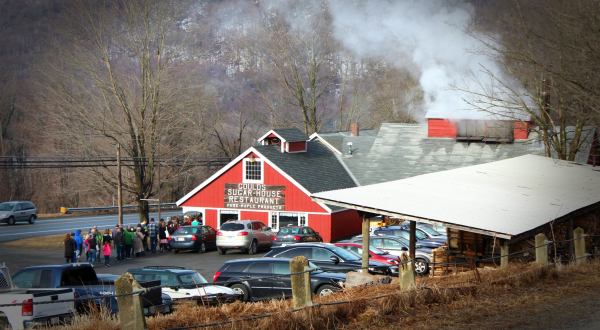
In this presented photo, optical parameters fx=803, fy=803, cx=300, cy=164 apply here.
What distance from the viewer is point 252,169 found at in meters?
48.4

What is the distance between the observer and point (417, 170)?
2024 inches

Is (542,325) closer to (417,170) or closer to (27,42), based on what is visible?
(417,170)

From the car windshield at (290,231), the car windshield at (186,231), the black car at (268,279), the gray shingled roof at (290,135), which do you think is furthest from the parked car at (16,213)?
the black car at (268,279)

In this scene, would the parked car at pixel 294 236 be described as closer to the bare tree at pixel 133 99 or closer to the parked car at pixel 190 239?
the parked car at pixel 190 239

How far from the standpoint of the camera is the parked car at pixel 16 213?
59.7m

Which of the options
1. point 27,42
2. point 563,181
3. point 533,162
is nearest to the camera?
point 563,181

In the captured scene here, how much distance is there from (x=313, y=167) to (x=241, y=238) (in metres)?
11.9

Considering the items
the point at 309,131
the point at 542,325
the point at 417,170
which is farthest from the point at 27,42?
the point at 542,325

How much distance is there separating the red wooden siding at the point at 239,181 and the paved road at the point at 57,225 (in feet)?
37.0

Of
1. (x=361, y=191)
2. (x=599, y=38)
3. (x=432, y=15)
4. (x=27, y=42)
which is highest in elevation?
(x=27, y=42)

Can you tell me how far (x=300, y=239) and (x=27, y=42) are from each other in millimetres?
147875

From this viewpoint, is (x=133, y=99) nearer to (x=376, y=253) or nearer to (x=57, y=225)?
(x=57, y=225)

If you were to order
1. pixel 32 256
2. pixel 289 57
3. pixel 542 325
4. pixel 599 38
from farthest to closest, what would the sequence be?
pixel 289 57
pixel 32 256
pixel 599 38
pixel 542 325

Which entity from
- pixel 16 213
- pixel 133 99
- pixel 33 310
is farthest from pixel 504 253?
pixel 16 213
